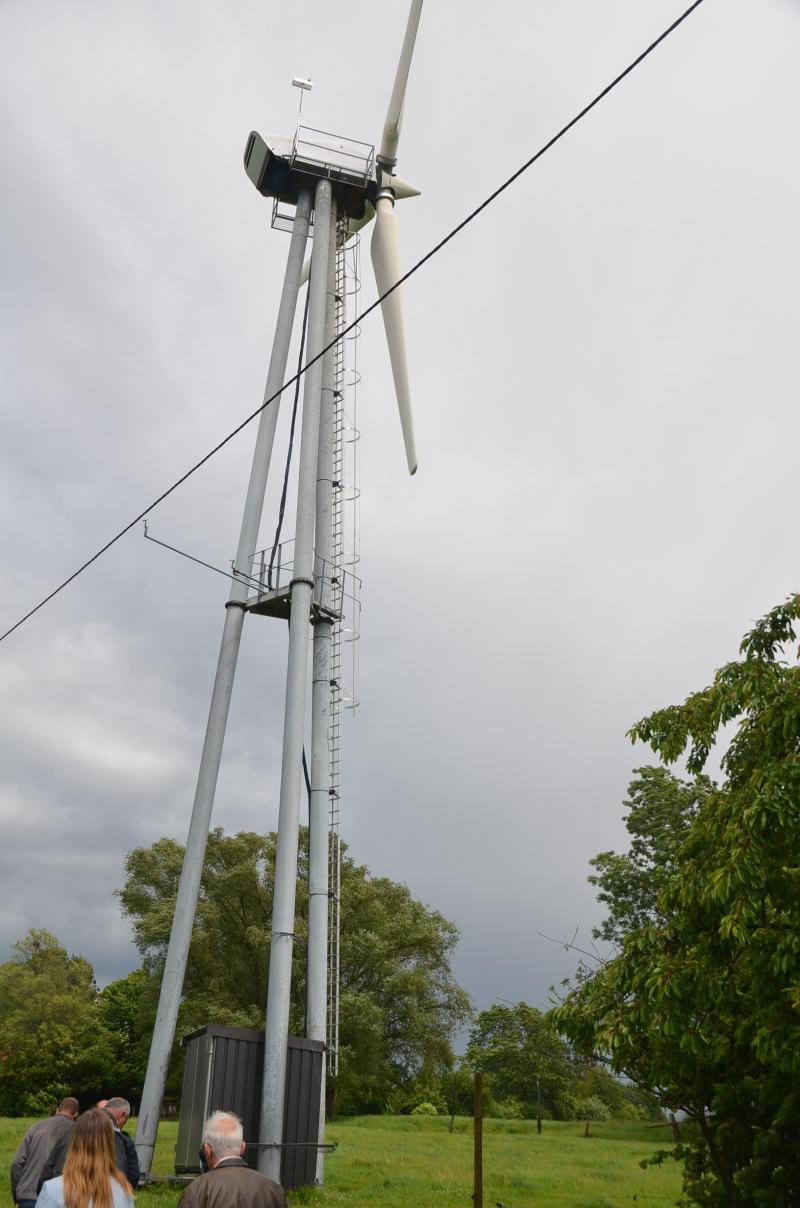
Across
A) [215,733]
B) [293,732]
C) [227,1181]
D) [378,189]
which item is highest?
[378,189]

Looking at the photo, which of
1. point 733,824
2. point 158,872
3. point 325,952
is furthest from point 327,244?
point 158,872

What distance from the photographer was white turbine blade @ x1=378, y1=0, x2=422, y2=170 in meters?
21.9

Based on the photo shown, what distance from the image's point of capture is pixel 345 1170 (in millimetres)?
23938

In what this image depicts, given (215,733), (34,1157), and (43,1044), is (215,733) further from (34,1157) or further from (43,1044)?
(43,1044)

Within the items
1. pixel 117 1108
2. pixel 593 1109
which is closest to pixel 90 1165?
pixel 117 1108

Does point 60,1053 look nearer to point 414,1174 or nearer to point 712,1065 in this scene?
point 414,1174

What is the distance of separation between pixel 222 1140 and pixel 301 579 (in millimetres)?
15192

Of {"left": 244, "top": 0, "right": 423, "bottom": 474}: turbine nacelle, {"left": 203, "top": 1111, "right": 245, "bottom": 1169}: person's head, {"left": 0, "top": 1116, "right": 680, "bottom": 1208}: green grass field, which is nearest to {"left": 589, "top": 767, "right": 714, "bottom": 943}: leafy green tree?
{"left": 0, "top": 1116, "right": 680, "bottom": 1208}: green grass field

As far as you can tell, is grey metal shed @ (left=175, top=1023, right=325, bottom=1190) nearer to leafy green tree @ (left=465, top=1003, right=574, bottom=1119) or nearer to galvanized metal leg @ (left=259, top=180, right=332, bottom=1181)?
galvanized metal leg @ (left=259, top=180, right=332, bottom=1181)

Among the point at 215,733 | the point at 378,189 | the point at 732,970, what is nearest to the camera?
the point at 732,970

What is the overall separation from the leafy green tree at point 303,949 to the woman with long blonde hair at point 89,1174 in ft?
124

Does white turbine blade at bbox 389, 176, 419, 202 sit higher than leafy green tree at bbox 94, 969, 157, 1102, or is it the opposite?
white turbine blade at bbox 389, 176, 419, 202

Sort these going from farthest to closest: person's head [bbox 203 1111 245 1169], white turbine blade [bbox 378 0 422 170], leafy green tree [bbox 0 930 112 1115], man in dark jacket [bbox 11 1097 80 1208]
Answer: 1. leafy green tree [bbox 0 930 112 1115]
2. white turbine blade [bbox 378 0 422 170]
3. man in dark jacket [bbox 11 1097 80 1208]
4. person's head [bbox 203 1111 245 1169]

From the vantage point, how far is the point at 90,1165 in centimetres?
533
